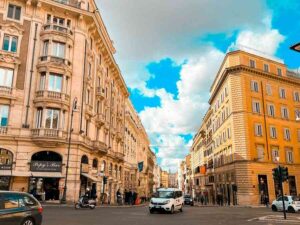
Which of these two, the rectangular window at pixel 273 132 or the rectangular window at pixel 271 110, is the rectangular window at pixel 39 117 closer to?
the rectangular window at pixel 273 132

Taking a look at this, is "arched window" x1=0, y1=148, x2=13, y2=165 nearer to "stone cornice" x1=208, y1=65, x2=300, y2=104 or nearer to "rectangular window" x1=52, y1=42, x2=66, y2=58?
"rectangular window" x1=52, y1=42, x2=66, y2=58

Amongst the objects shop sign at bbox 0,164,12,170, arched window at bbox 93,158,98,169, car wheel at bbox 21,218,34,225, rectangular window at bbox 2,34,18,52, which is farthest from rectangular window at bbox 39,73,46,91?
car wheel at bbox 21,218,34,225

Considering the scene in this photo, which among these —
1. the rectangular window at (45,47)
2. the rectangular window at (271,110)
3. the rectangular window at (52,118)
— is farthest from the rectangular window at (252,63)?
the rectangular window at (52,118)

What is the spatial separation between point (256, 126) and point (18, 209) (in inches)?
1663

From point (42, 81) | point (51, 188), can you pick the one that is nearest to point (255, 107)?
point (42, 81)

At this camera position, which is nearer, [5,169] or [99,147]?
[5,169]

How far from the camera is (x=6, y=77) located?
2995cm

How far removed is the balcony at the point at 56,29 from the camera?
32.1 m

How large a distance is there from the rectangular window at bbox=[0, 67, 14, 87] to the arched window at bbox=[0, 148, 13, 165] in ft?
21.0

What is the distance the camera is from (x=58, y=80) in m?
31.8

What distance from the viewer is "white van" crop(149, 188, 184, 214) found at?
2344 cm

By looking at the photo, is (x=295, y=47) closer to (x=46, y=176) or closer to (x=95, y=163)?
(x=46, y=176)

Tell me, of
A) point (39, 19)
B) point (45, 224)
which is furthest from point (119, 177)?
point (45, 224)

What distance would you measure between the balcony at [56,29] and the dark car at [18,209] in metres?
24.6
